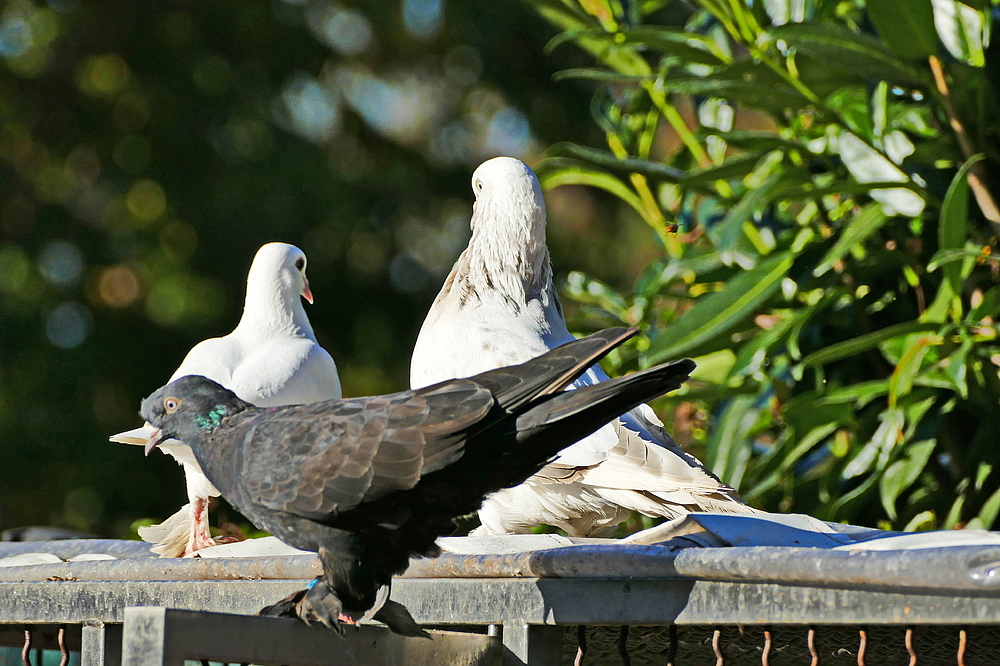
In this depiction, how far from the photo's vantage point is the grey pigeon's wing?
4.54 ft

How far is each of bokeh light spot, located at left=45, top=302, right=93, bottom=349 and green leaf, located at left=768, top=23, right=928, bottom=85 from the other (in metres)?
4.47

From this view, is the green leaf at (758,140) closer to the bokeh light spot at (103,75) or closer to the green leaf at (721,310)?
the green leaf at (721,310)

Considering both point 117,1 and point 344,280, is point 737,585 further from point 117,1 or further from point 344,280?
point 117,1

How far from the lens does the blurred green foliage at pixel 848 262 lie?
2506 mm

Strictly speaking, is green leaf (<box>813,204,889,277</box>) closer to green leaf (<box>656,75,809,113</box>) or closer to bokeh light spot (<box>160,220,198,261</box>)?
green leaf (<box>656,75,809,113</box>)

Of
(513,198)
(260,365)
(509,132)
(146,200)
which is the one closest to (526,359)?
(513,198)

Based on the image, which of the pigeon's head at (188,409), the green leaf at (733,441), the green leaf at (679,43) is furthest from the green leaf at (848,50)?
the pigeon's head at (188,409)

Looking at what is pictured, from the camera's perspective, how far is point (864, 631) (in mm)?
1236

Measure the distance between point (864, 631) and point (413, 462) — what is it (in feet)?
1.97

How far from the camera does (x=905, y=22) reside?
244cm

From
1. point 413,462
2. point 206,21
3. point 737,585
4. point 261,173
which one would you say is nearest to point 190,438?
point 413,462

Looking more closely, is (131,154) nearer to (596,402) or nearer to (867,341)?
(867,341)

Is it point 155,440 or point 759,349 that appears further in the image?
point 759,349

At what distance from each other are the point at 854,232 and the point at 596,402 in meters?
1.49
